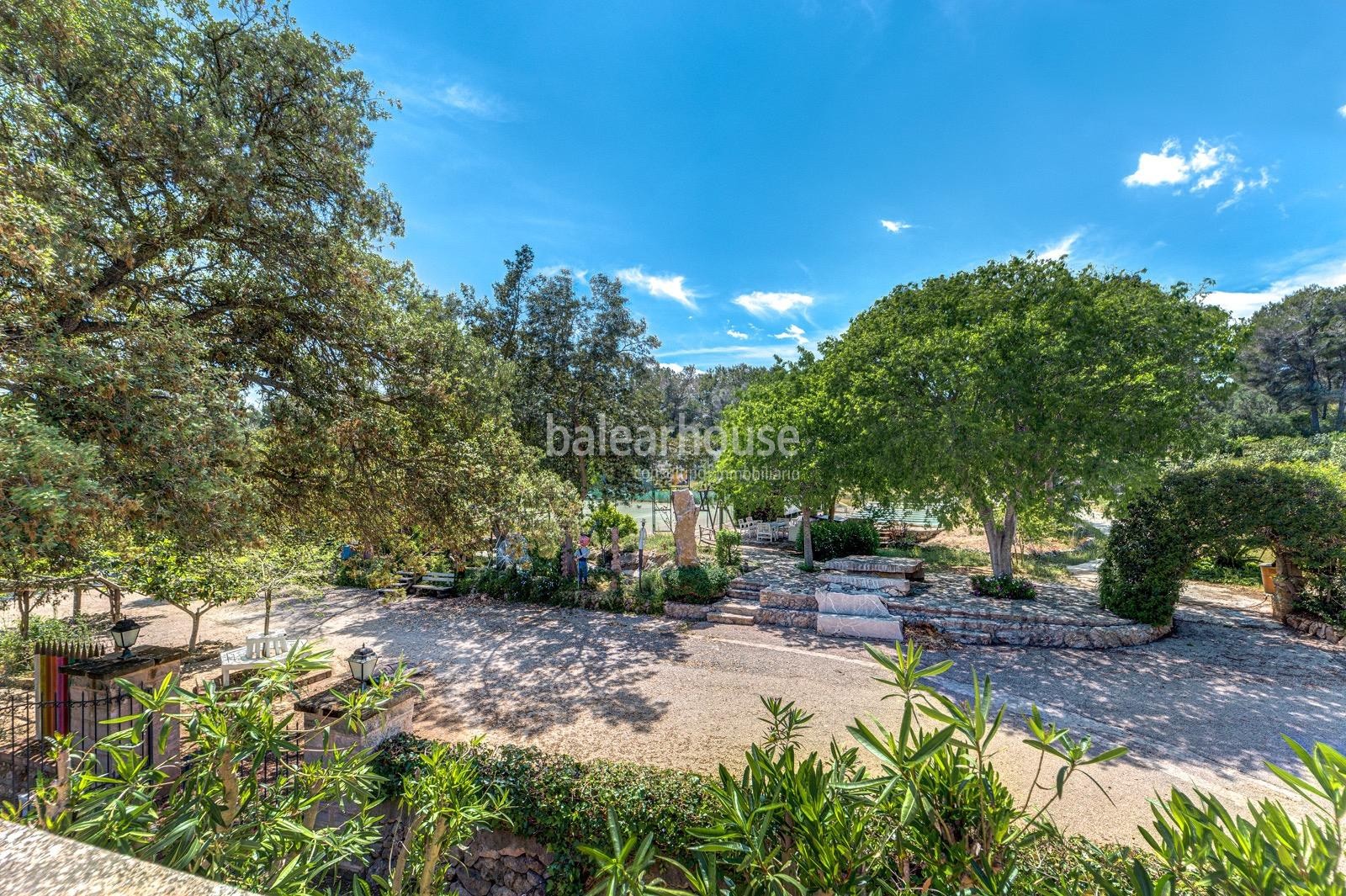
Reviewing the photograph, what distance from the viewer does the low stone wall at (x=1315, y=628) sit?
918cm

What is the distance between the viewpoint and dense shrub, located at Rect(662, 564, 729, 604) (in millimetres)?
12039

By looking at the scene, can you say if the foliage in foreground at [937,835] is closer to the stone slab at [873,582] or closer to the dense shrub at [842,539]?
the stone slab at [873,582]

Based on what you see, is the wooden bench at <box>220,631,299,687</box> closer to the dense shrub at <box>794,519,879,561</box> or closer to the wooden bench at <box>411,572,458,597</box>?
the wooden bench at <box>411,572,458,597</box>

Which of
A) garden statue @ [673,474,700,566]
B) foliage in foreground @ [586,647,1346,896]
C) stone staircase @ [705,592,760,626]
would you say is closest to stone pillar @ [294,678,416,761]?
foliage in foreground @ [586,647,1346,896]

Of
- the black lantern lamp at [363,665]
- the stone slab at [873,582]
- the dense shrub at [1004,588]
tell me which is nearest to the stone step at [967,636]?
the stone slab at [873,582]

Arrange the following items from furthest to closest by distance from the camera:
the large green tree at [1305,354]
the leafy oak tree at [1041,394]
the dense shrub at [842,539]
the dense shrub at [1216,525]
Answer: the large green tree at [1305,354]
the dense shrub at [842,539]
the leafy oak tree at [1041,394]
the dense shrub at [1216,525]

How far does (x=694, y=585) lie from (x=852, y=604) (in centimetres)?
370

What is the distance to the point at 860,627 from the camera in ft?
34.0

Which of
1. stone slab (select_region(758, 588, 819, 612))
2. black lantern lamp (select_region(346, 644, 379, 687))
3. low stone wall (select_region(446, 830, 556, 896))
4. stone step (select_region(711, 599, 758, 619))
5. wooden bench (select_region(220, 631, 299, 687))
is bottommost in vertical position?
low stone wall (select_region(446, 830, 556, 896))

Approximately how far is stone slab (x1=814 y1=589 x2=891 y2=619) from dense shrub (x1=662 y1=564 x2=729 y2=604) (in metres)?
2.46

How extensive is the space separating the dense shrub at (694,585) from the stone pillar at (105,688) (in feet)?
28.9

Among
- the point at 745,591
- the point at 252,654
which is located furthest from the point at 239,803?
the point at 745,591

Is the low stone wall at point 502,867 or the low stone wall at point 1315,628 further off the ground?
the low stone wall at point 1315,628

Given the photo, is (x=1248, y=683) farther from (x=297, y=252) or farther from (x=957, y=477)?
(x=297, y=252)
